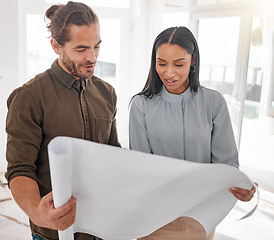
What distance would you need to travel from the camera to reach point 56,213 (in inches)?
26.2

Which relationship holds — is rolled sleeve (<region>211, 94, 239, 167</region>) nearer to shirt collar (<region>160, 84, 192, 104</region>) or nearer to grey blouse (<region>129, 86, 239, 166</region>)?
grey blouse (<region>129, 86, 239, 166</region>)

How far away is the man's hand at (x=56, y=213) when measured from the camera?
671 millimetres

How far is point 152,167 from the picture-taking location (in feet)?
2.39

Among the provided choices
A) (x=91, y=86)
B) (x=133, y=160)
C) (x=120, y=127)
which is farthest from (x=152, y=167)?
(x=120, y=127)

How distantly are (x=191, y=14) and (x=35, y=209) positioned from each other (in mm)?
3933

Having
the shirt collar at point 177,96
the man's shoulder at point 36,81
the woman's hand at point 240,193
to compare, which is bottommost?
the woman's hand at point 240,193

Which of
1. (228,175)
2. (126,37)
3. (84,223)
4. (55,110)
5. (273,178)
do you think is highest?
(126,37)

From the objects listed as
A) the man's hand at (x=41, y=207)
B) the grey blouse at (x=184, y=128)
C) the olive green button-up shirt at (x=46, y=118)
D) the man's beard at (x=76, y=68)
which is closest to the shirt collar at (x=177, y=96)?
the grey blouse at (x=184, y=128)

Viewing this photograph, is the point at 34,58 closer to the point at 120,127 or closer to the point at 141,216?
the point at 120,127

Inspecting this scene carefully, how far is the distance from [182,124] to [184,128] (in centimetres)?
2

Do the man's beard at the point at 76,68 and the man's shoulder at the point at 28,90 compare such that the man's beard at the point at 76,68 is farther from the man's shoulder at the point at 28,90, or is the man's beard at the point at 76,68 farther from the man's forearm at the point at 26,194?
the man's forearm at the point at 26,194

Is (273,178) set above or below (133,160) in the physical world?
below

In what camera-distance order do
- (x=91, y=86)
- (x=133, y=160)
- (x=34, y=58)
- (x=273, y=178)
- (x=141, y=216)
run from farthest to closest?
(x=34, y=58) → (x=273, y=178) → (x=91, y=86) → (x=141, y=216) → (x=133, y=160)

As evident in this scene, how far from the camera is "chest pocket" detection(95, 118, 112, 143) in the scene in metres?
1.07
